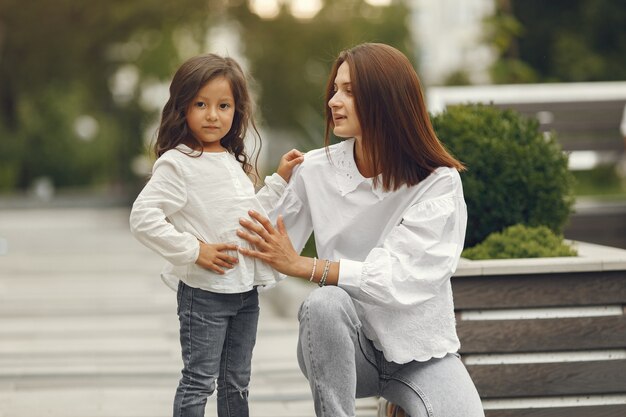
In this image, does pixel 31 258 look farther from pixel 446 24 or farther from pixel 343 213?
pixel 446 24

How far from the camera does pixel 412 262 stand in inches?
126

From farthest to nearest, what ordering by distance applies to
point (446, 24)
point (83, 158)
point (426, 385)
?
point (446, 24) → point (83, 158) → point (426, 385)

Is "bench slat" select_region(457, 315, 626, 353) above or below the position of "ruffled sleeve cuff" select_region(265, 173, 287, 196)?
below

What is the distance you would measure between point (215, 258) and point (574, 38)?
25.0m

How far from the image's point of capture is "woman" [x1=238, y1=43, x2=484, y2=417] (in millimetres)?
3197

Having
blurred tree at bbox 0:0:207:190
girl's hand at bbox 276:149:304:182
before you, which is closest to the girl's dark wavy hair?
girl's hand at bbox 276:149:304:182

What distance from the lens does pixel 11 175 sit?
36625 mm

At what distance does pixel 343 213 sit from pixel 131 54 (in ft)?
116

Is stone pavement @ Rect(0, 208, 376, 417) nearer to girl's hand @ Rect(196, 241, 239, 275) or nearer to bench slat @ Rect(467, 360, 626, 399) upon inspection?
bench slat @ Rect(467, 360, 626, 399)

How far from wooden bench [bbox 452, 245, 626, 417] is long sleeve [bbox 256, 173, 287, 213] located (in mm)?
690

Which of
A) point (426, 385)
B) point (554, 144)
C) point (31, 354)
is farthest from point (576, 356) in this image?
point (31, 354)

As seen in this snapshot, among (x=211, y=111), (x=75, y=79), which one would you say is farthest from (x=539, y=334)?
(x=75, y=79)

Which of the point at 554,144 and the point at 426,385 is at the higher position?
the point at 554,144

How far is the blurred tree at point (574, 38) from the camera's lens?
25500 millimetres
